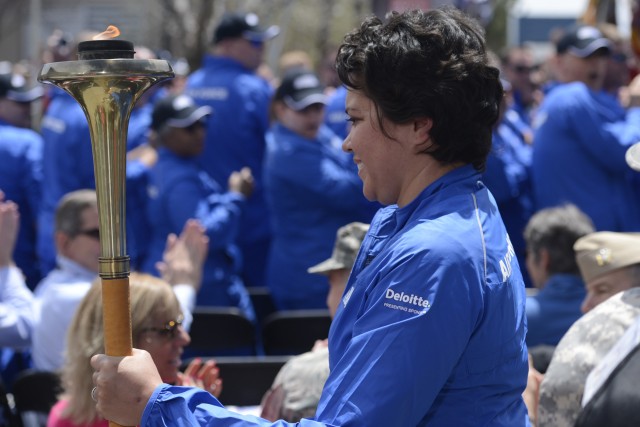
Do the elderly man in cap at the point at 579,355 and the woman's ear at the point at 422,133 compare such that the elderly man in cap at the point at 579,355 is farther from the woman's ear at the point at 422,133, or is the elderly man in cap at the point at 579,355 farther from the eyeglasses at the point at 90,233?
the eyeglasses at the point at 90,233

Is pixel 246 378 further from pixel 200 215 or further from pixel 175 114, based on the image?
pixel 175 114

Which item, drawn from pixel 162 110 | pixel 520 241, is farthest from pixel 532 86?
pixel 162 110

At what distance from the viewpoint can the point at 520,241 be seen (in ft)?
22.5

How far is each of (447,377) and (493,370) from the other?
14cm

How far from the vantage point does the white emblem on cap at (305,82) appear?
6.50m

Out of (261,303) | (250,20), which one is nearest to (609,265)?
(261,303)

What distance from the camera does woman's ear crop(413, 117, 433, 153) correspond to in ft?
6.81

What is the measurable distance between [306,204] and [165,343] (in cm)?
325

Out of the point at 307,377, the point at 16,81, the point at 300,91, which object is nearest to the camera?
the point at 307,377

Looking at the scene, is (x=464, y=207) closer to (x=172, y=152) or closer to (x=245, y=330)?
(x=245, y=330)

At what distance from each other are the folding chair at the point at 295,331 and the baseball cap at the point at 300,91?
5.10 ft

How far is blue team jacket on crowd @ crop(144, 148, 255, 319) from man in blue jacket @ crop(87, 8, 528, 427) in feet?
12.8

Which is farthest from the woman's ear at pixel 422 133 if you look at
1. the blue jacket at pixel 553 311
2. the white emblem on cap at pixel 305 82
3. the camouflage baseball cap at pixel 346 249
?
the white emblem on cap at pixel 305 82

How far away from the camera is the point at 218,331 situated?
17.7 feet
